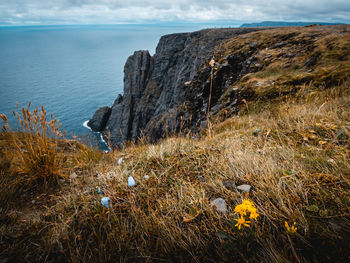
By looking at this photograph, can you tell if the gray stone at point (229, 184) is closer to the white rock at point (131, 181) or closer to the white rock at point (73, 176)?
the white rock at point (131, 181)

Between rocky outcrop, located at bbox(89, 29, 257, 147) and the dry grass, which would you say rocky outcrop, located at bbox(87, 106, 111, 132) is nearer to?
rocky outcrop, located at bbox(89, 29, 257, 147)

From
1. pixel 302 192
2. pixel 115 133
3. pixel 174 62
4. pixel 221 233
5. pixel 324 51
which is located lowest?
pixel 115 133

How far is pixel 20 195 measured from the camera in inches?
112

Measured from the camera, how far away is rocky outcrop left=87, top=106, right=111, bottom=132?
63031 mm

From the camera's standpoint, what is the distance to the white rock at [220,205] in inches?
71.5

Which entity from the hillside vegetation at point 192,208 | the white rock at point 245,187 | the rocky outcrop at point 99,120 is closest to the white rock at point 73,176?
the hillside vegetation at point 192,208

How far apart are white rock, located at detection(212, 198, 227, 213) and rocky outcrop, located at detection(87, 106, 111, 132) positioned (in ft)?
225

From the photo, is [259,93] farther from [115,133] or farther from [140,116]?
[115,133]

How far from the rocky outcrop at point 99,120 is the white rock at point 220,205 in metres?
68.6

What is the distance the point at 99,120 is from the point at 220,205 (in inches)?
2713

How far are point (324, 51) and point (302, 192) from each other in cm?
1461

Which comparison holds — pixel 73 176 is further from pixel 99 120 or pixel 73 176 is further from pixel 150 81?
pixel 99 120

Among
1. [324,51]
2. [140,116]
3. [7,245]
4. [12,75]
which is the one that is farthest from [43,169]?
[12,75]

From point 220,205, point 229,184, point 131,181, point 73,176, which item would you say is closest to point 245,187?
point 229,184
